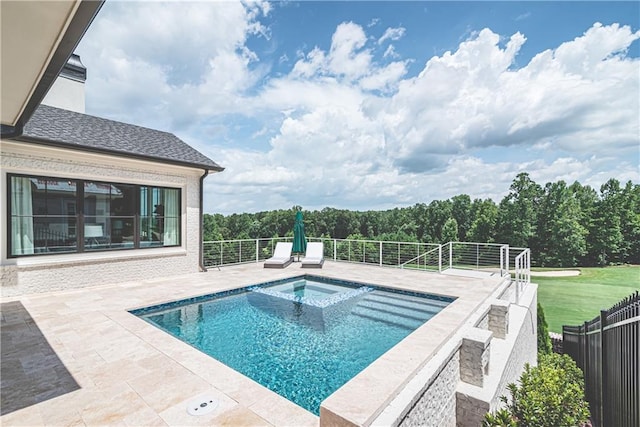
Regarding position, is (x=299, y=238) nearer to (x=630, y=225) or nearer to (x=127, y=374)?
(x=127, y=374)

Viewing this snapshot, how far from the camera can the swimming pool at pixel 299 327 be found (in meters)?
4.64

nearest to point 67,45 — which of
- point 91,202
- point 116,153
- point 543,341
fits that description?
point 116,153

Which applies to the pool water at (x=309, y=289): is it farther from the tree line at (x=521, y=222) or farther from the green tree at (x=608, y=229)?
the green tree at (x=608, y=229)

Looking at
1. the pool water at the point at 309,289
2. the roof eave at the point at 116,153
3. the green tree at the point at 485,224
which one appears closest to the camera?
the roof eave at the point at 116,153

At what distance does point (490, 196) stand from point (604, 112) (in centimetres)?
3527

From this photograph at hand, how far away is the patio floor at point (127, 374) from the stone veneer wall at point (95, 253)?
77 centimetres

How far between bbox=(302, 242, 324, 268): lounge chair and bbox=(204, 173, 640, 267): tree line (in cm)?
1719

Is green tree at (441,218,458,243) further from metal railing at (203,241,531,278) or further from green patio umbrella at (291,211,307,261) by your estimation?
green patio umbrella at (291,211,307,261)

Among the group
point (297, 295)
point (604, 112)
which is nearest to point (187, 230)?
point (297, 295)

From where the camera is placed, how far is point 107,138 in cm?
933

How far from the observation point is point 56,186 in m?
8.09

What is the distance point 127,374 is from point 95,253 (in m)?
6.28

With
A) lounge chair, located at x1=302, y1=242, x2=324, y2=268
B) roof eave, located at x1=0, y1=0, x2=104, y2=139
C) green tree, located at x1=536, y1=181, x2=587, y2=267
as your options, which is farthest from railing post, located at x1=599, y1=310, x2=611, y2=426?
green tree, located at x1=536, y1=181, x2=587, y2=267

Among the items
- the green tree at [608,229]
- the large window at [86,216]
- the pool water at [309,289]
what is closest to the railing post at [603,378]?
the pool water at [309,289]
